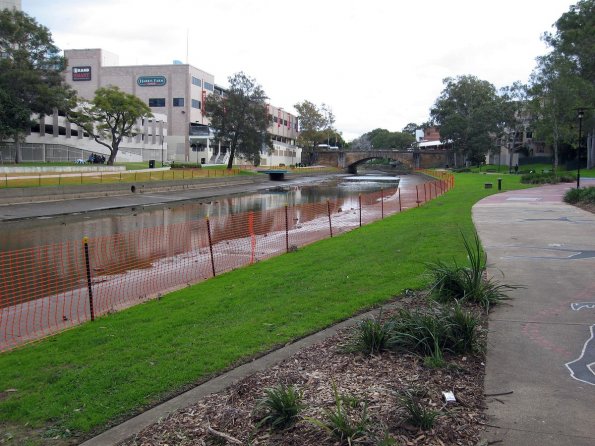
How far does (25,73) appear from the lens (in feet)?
152

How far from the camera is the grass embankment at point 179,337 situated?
5441 mm

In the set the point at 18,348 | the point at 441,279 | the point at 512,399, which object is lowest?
the point at 18,348

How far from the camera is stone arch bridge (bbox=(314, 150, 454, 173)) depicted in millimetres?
120188

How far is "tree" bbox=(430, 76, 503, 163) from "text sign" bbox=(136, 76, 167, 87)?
50511 mm

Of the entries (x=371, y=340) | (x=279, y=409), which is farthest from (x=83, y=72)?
(x=279, y=409)

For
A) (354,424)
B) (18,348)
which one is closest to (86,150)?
(18,348)

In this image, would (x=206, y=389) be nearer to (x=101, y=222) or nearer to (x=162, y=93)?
(x=101, y=222)

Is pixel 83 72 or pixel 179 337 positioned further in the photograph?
pixel 83 72

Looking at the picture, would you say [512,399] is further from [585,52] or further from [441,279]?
[585,52]

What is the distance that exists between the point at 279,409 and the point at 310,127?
444ft

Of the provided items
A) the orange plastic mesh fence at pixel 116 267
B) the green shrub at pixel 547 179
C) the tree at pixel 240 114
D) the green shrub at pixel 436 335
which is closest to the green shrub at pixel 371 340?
the green shrub at pixel 436 335

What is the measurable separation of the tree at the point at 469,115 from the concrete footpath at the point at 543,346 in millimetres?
79160

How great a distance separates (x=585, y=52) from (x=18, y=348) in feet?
209

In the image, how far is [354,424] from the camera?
4.09m
